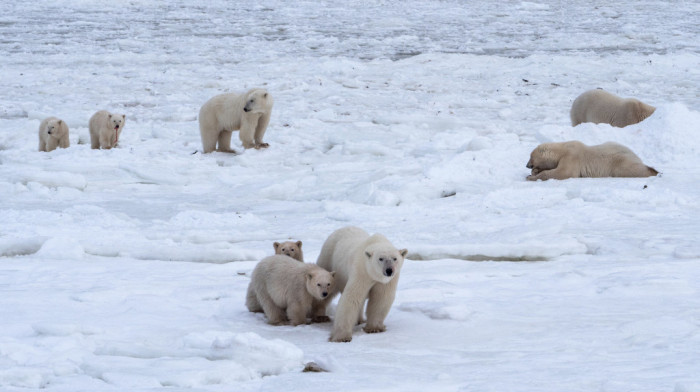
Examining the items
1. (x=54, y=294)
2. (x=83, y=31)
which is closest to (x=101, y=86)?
(x=83, y=31)

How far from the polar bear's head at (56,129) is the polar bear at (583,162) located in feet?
19.6

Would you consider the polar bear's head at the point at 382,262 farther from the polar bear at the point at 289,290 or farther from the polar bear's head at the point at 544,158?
the polar bear's head at the point at 544,158

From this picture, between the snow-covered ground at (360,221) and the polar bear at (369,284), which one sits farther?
the polar bear at (369,284)

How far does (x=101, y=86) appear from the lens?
1461 cm

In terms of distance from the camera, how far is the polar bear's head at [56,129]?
10234 millimetres

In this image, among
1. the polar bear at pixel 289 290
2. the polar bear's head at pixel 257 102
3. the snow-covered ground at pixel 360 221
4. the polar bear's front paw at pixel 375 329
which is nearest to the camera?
the snow-covered ground at pixel 360 221

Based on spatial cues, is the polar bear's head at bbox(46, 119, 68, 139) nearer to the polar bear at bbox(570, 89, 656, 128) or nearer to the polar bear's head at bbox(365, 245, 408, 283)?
the polar bear at bbox(570, 89, 656, 128)

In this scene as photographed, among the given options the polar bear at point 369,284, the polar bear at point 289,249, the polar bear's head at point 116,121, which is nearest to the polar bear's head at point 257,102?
the polar bear's head at point 116,121

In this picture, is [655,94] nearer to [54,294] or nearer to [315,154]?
[315,154]

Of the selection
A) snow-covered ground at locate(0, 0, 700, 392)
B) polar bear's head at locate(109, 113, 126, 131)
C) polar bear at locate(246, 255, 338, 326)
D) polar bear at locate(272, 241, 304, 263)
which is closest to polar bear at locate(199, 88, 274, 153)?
snow-covered ground at locate(0, 0, 700, 392)

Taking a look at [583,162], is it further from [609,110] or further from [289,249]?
[289,249]

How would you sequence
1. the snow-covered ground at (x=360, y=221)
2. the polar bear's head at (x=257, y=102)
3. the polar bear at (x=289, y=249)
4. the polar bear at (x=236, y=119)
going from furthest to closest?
the polar bear at (x=236, y=119), the polar bear's head at (x=257, y=102), the polar bear at (x=289, y=249), the snow-covered ground at (x=360, y=221)

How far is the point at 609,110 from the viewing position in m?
9.88

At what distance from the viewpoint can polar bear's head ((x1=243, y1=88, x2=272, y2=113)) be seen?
998 centimetres
